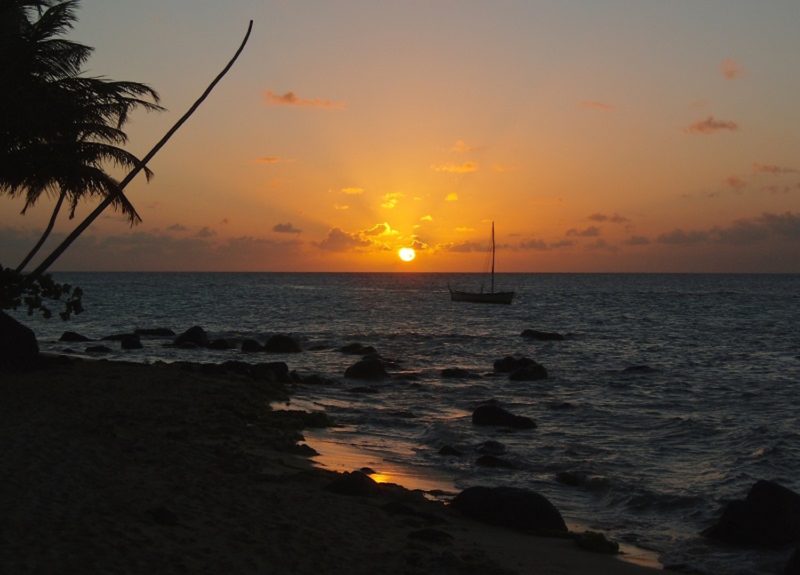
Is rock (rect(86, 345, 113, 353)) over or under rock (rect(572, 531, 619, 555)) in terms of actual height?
under

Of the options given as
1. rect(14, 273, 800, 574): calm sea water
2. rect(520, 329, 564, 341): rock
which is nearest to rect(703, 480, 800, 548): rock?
rect(14, 273, 800, 574): calm sea water

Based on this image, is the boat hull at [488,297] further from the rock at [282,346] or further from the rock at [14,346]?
the rock at [14,346]

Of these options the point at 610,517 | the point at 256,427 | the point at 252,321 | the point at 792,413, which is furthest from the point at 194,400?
the point at 252,321

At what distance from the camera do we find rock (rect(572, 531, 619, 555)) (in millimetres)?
10820

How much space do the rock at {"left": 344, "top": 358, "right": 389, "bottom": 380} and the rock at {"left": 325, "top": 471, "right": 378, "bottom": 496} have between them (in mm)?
18005

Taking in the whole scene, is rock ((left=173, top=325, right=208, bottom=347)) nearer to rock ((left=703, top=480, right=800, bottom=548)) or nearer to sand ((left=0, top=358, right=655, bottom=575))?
sand ((left=0, top=358, right=655, bottom=575))

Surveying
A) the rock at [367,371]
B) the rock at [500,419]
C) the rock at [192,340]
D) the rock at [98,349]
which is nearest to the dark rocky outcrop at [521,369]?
the rock at [367,371]

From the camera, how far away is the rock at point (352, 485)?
12.1m

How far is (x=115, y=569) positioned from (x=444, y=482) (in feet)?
25.9

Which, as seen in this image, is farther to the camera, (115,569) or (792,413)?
(792,413)

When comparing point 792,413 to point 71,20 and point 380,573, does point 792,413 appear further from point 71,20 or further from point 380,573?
point 71,20

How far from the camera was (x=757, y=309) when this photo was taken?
94062mm

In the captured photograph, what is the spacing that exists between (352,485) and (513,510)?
2516 millimetres

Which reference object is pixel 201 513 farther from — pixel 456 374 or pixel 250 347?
pixel 250 347
